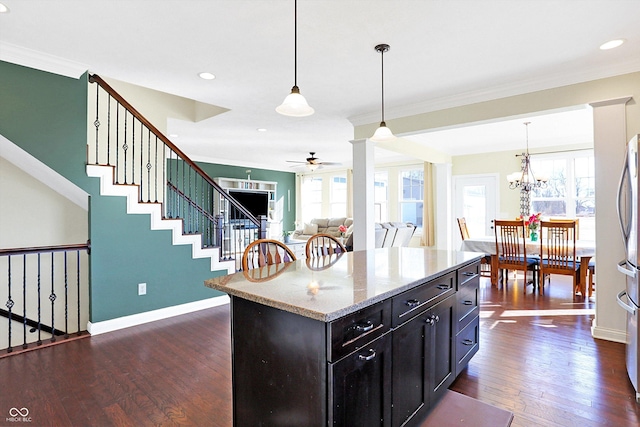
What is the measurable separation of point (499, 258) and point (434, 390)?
372 centimetres

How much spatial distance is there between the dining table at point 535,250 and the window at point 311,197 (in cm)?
580

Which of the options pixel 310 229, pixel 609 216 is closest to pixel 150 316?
pixel 609 216

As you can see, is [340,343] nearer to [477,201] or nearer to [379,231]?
[379,231]

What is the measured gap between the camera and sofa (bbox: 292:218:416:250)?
20.6ft

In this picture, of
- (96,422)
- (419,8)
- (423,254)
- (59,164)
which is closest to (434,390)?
(423,254)

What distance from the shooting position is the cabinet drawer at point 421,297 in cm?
160

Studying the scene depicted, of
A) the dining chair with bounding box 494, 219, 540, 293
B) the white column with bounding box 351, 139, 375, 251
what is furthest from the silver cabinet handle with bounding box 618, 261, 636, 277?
the white column with bounding box 351, 139, 375, 251

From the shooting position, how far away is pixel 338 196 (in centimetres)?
1015

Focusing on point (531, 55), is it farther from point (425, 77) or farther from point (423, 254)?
point (423, 254)

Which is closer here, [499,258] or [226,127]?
[499,258]

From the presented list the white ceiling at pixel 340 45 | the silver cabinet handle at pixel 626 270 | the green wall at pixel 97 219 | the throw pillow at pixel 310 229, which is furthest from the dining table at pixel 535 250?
the throw pillow at pixel 310 229

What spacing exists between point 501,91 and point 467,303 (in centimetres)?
258

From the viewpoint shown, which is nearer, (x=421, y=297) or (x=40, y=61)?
(x=421, y=297)

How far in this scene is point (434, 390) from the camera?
76.4 inches
